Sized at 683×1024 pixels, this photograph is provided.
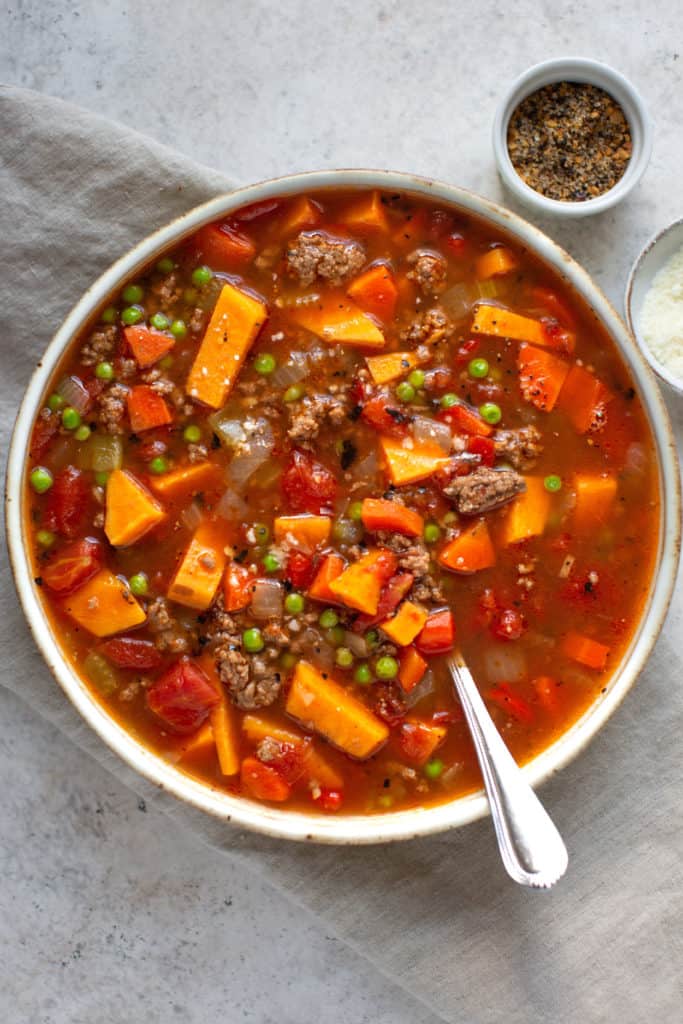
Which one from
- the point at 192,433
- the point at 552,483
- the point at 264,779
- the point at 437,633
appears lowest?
the point at 264,779

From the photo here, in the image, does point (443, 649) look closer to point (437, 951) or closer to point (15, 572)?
point (437, 951)

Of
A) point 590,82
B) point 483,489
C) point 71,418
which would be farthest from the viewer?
point 590,82

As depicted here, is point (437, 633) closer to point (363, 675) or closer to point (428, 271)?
point (363, 675)

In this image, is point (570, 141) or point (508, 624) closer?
point (508, 624)

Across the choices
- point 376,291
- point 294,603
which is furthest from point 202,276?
point 294,603

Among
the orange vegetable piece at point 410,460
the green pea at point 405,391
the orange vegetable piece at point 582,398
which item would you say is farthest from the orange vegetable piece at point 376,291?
the orange vegetable piece at point 582,398
